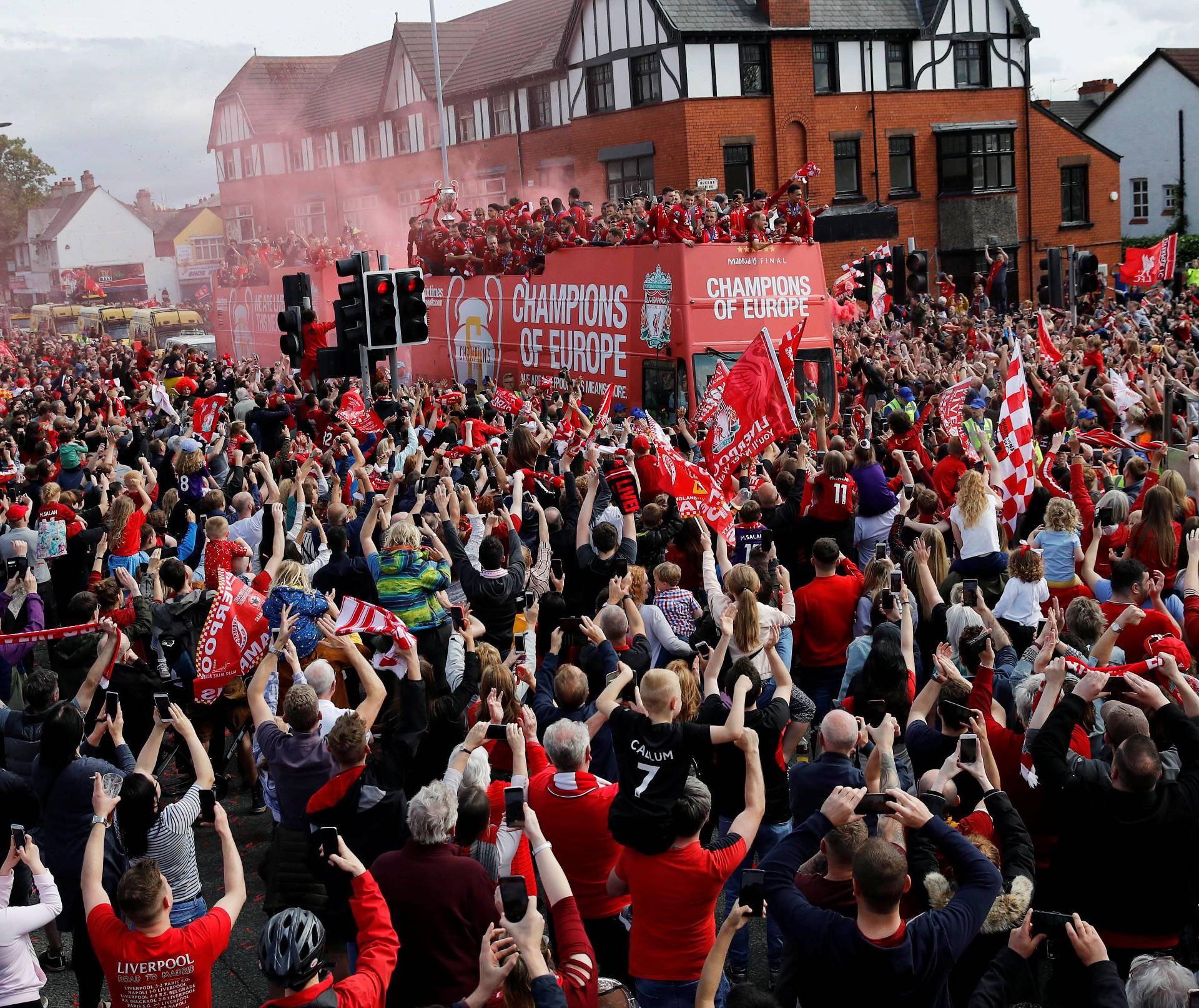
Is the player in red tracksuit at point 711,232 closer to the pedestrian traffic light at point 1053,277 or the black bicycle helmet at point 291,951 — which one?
the pedestrian traffic light at point 1053,277

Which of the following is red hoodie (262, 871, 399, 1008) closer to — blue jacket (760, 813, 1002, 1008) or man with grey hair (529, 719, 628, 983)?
man with grey hair (529, 719, 628, 983)

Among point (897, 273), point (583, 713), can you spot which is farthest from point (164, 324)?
point (583, 713)

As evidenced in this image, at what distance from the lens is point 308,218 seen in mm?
53781

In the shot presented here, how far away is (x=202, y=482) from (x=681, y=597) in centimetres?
634

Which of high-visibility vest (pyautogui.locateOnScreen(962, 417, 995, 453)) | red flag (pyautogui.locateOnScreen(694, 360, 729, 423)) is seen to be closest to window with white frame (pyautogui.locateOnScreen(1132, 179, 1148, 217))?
red flag (pyautogui.locateOnScreen(694, 360, 729, 423))

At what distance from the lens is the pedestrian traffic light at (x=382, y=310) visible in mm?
13758

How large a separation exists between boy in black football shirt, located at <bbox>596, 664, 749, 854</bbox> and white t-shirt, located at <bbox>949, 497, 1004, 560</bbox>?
12.9 ft

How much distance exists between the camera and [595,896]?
16.8 feet

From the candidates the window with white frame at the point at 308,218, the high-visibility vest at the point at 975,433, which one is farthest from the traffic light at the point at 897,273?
the window with white frame at the point at 308,218

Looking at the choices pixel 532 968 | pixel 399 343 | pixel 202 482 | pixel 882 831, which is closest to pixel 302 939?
pixel 532 968

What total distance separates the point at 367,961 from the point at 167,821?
169cm

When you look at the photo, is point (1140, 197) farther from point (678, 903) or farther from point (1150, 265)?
point (678, 903)

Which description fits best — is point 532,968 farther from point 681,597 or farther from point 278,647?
point 681,597

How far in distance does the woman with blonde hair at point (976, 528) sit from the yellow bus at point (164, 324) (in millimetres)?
45556
